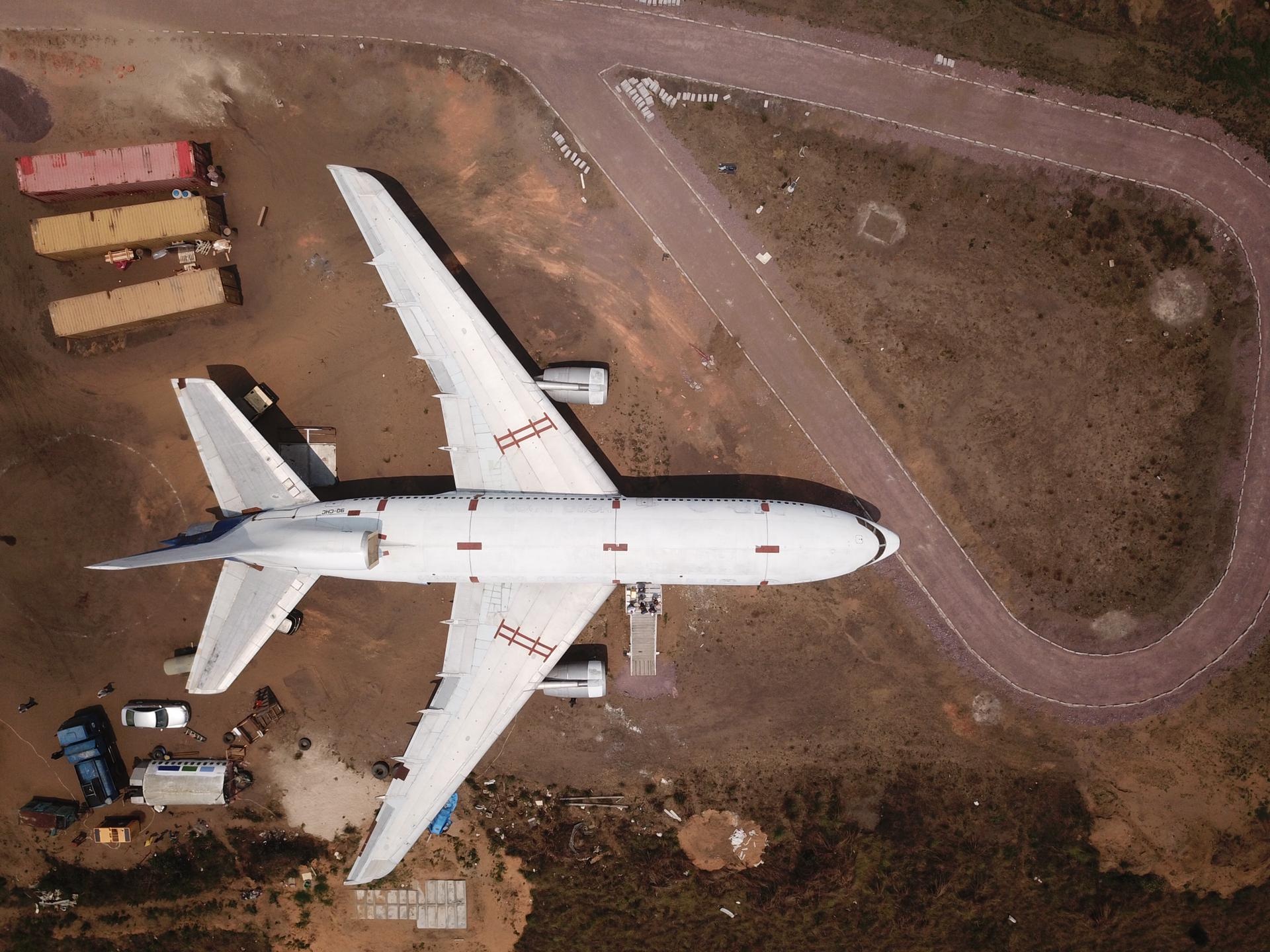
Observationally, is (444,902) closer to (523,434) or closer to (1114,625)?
(523,434)

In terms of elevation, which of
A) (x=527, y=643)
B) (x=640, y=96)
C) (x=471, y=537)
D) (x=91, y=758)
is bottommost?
(x=91, y=758)

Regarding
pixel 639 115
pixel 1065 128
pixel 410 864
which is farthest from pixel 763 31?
pixel 410 864

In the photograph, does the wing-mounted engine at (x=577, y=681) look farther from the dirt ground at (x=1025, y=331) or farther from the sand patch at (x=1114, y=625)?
the sand patch at (x=1114, y=625)

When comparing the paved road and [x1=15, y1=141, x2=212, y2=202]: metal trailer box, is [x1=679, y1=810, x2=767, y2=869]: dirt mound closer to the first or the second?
the paved road

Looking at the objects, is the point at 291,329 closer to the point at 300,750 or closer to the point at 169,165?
the point at 169,165

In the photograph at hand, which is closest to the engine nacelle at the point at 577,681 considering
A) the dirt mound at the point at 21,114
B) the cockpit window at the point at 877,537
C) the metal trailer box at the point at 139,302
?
the cockpit window at the point at 877,537

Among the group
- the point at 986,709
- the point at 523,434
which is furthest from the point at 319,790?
the point at 986,709
